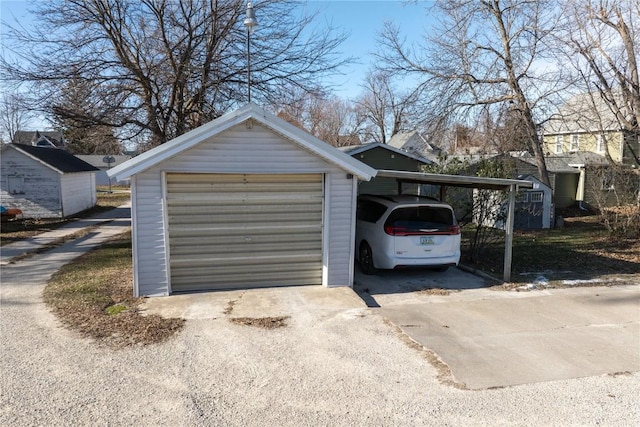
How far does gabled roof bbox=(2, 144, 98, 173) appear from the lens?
1982cm

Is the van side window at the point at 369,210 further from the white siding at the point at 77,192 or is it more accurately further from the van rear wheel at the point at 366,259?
the white siding at the point at 77,192

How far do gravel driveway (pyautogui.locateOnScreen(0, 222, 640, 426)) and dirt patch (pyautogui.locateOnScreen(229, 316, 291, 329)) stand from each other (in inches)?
8.1

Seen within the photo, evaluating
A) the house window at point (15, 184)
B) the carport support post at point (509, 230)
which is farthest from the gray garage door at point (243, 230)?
the house window at point (15, 184)

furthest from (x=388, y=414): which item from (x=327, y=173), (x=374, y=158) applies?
(x=374, y=158)

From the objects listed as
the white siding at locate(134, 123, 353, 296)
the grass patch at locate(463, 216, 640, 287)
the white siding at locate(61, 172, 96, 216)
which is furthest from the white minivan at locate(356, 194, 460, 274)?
the white siding at locate(61, 172, 96, 216)

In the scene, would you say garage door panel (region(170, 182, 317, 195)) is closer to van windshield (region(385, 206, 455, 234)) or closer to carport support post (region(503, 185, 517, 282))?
van windshield (region(385, 206, 455, 234))

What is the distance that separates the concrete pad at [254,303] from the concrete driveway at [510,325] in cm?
56

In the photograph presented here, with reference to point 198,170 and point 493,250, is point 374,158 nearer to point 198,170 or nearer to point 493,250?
point 493,250

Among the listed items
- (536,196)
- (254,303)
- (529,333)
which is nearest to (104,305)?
(254,303)

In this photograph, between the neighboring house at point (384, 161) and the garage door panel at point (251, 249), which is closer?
the garage door panel at point (251, 249)

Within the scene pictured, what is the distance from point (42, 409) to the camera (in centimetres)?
390

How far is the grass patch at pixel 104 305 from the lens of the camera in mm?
5680

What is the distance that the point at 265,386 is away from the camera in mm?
4410

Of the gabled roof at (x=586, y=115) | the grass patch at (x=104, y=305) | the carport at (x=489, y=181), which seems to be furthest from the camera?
the gabled roof at (x=586, y=115)
